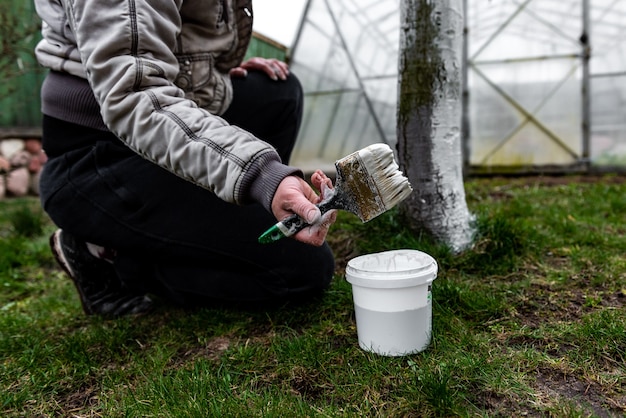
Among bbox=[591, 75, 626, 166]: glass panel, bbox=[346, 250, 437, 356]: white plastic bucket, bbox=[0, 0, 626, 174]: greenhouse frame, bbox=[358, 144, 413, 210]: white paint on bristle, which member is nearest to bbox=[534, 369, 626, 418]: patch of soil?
bbox=[346, 250, 437, 356]: white plastic bucket

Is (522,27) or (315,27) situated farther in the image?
(315,27)

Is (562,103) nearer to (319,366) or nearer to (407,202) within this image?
(407,202)

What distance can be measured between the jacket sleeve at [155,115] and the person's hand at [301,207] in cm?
2

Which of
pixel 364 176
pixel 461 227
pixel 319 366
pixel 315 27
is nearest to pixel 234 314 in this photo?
pixel 319 366

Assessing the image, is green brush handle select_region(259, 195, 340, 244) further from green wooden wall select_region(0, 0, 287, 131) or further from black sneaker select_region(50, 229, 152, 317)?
green wooden wall select_region(0, 0, 287, 131)

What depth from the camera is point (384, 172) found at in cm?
123

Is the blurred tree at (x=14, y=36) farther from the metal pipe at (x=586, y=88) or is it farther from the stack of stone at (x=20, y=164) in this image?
the metal pipe at (x=586, y=88)

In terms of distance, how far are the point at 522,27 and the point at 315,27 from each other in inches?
81.6

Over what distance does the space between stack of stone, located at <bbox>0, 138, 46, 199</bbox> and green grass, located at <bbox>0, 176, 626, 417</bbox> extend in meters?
3.01

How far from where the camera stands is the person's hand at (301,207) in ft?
3.91

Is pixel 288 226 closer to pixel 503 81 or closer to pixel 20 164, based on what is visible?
pixel 20 164

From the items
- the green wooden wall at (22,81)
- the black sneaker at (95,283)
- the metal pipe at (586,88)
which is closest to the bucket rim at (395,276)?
the black sneaker at (95,283)

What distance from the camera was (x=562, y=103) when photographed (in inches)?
208

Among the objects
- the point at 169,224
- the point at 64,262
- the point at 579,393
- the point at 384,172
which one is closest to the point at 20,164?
the point at 64,262
